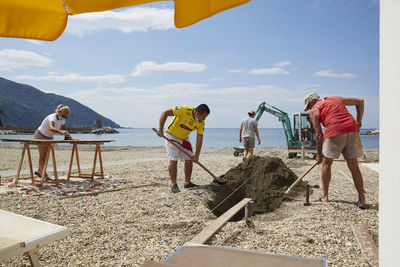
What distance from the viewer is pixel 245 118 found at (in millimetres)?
9812

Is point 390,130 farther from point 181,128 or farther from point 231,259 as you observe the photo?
point 181,128

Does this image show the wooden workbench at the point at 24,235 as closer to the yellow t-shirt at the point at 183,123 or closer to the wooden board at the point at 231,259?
the wooden board at the point at 231,259

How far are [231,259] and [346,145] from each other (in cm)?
335

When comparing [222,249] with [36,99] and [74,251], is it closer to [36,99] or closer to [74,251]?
[74,251]

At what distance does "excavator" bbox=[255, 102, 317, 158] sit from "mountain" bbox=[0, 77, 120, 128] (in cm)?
14822

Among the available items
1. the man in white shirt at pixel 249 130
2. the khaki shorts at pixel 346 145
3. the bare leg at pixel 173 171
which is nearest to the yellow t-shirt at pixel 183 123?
the bare leg at pixel 173 171

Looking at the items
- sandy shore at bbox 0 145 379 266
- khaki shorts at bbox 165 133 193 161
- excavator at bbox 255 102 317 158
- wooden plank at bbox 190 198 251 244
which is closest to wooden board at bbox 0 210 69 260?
sandy shore at bbox 0 145 379 266

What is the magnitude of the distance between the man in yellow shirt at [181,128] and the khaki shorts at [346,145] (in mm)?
2334

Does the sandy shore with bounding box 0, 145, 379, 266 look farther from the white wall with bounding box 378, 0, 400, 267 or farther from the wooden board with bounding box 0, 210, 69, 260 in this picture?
the white wall with bounding box 378, 0, 400, 267

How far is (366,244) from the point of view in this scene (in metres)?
2.81

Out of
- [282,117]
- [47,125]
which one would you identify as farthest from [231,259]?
[282,117]

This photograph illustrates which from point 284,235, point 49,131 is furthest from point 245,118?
point 284,235

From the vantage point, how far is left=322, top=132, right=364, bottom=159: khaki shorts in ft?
14.1

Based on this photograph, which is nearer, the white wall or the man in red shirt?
the white wall
